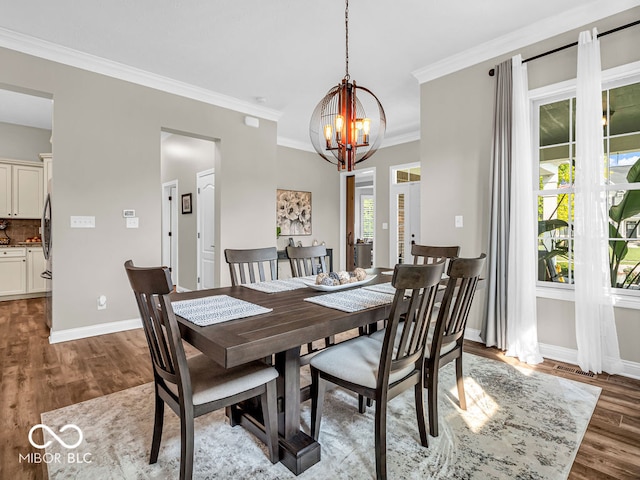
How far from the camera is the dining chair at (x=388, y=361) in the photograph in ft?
4.68

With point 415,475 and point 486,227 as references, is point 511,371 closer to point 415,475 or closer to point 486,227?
point 486,227

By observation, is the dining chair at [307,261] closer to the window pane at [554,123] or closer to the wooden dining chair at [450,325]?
the wooden dining chair at [450,325]

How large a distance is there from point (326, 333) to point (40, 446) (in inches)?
64.4

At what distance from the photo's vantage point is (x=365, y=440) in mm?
1808

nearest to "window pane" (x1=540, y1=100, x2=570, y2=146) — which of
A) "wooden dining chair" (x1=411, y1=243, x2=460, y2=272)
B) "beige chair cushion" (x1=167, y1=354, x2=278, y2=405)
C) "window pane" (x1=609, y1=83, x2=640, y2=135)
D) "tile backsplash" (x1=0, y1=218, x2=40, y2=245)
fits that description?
"window pane" (x1=609, y1=83, x2=640, y2=135)

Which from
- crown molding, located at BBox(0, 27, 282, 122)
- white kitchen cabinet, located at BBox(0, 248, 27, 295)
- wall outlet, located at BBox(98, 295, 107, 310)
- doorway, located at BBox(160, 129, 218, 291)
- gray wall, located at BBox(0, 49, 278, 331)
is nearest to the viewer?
crown molding, located at BBox(0, 27, 282, 122)

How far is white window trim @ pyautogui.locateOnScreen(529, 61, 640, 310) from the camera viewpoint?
2.57 meters

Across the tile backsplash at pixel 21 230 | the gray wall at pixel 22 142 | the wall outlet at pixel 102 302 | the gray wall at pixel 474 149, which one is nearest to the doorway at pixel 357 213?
the gray wall at pixel 474 149

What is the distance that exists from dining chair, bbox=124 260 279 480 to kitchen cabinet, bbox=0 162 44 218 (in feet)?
18.3

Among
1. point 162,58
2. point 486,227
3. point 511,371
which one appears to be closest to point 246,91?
point 162,58

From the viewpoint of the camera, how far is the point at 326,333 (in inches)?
56.2

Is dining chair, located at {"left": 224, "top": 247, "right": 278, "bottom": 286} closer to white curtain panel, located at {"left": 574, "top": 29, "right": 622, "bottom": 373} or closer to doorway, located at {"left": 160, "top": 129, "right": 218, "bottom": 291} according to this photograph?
white curtain panel, located at {"left": 574, "top": 29, "right": 622, "bottom": 373}

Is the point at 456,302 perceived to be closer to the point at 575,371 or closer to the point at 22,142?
the point at 575,371

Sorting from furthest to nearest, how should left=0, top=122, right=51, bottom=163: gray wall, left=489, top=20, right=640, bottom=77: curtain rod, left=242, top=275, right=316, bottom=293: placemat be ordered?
left=0, top=122, right=51, bottom=163: gray wall
left=489, top=20, right=640, bottom=77: curtain rod
left=242, top=275, right=316, bottom=293: placemat
